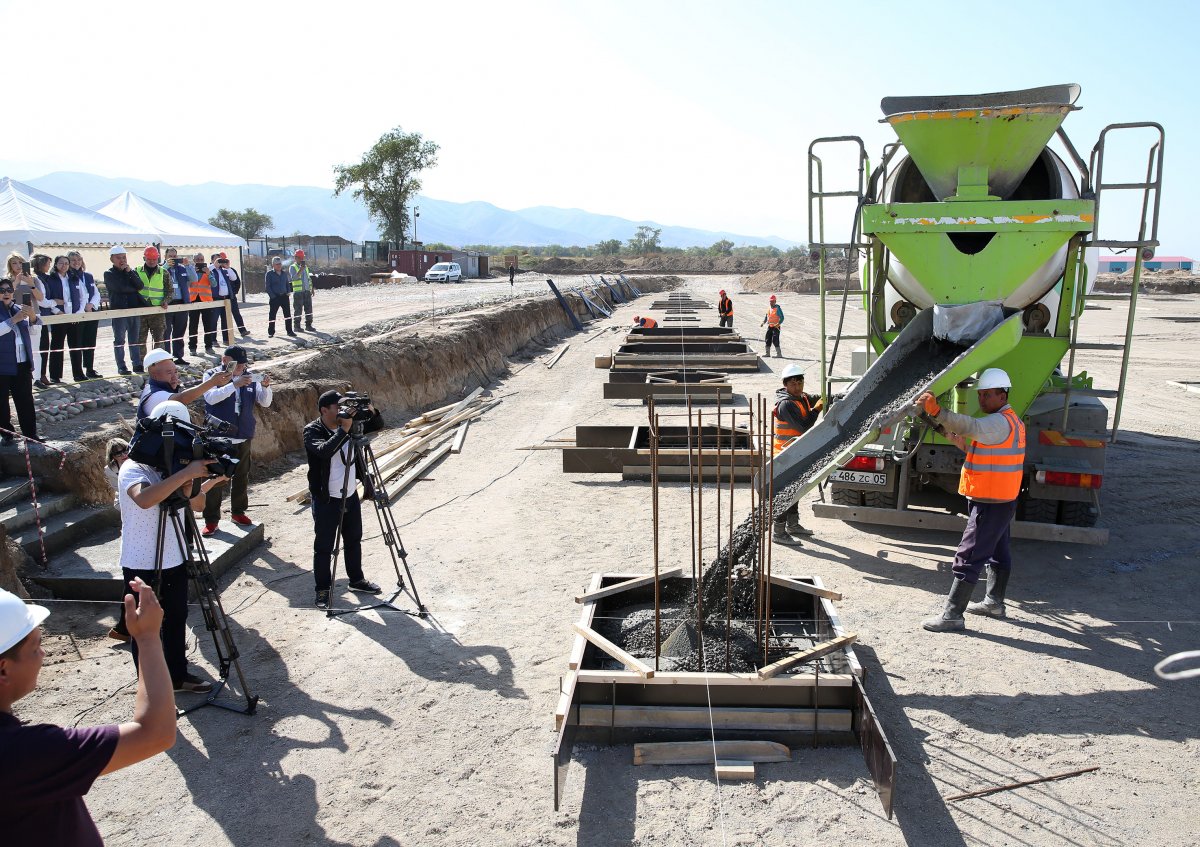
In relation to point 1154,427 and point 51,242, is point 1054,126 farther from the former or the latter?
point 51,242

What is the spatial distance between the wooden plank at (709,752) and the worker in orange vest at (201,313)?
458 inches

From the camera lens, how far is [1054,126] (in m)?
6.34

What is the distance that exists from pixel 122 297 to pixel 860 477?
10287 mm

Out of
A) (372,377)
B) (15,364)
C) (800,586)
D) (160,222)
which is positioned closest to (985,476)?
(800,586)

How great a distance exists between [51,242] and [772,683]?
58.7 feet

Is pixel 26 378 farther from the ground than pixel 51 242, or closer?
closer

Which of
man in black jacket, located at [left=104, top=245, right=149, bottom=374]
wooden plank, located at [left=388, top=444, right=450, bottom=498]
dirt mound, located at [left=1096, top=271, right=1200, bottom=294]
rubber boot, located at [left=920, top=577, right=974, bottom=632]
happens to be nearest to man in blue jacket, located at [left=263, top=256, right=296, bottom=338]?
man in black jacket, located at [left=104, top=245, right=149, bottom=374]

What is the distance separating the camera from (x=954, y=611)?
5715mm

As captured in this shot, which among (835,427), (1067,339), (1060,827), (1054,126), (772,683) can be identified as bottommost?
(1060,827)

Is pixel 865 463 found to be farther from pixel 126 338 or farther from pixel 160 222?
pixel 160 222

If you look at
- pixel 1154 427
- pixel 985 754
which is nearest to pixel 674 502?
pixel 985 754

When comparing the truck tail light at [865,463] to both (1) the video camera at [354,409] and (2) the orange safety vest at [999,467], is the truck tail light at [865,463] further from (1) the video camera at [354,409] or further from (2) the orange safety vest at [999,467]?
(1) the video camera at [354,409]

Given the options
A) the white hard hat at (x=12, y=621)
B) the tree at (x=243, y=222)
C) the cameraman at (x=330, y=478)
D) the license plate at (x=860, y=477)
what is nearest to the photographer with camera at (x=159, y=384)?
the cameraman at (x=330, y=478)

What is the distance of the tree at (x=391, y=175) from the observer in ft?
223
